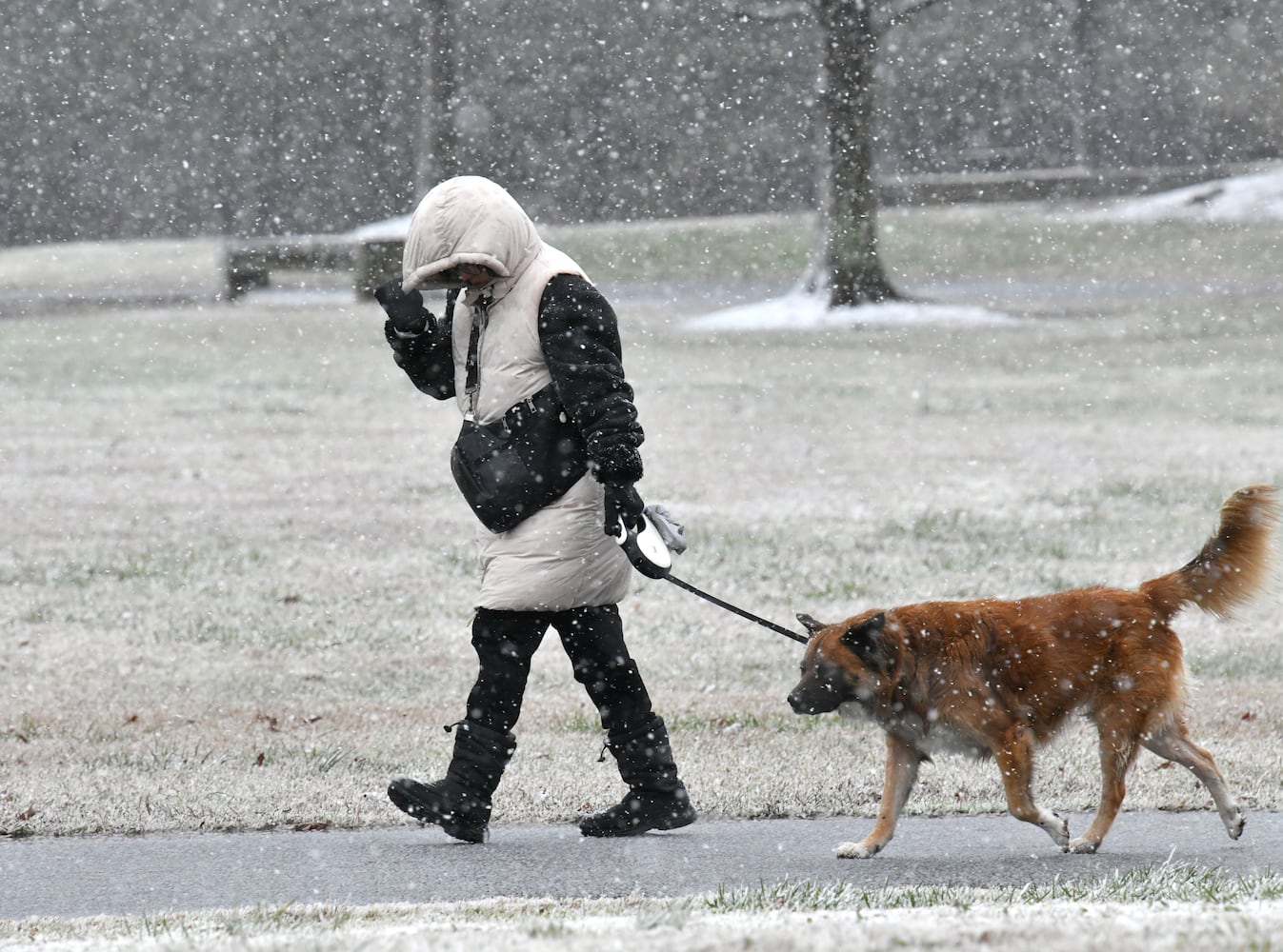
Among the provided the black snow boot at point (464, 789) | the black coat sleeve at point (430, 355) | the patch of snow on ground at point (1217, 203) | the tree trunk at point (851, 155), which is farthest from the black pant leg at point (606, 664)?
the patch of snow on ground at point (1217, 203)

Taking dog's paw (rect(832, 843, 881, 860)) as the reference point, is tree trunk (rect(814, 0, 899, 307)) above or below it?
above

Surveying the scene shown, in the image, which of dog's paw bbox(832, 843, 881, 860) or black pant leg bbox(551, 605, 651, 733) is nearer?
dog's paw bbox(832, 843, 881, 860)

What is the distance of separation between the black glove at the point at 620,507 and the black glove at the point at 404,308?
0.73 metres

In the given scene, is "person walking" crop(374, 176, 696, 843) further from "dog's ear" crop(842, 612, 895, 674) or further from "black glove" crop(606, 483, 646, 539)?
"dog's ear" crop(842, 612, 895, 674)

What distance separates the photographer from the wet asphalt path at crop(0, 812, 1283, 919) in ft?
14.8

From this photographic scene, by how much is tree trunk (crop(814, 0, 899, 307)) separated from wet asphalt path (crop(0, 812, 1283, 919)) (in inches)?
883

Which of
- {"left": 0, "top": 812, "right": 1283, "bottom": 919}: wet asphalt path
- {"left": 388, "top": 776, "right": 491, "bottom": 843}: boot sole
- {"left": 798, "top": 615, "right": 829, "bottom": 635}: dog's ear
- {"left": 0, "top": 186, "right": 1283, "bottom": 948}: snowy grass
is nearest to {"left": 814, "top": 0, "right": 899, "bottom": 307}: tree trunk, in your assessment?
{"left": 0, "top": 186, "right": 1283, "bottom": 948}: snowy grass

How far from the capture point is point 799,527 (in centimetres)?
1134

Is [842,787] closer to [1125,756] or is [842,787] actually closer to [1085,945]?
[1125,756]

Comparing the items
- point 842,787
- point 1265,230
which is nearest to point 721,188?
point 1265,230

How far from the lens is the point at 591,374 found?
4688 mm

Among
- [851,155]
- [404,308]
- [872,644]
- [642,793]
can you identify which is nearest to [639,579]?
[642,793]

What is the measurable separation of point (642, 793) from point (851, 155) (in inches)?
934

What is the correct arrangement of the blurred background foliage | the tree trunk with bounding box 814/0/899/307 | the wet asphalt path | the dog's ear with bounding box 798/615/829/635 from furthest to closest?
the blurred background foliage, the tree trunk with bounding box 814/0/899/307, the dog's ear with bounding box 798/615/829/635, the wet asphalt path
